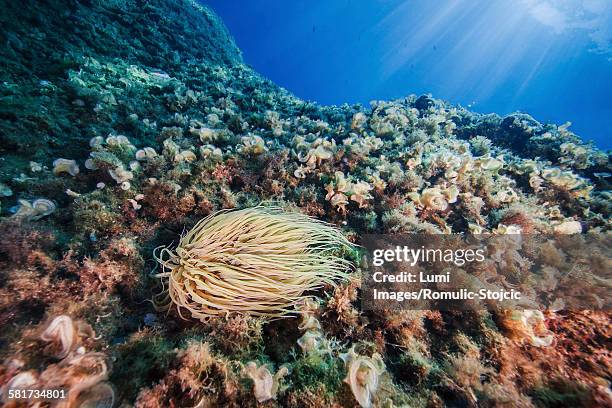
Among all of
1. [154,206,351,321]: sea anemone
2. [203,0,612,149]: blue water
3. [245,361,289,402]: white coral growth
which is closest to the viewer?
[245,361,289,402]: white coral growth

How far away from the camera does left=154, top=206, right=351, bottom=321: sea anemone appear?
2422 millimetres

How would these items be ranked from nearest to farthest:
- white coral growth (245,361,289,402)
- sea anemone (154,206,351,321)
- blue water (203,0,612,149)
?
white coral growth (245,361,289,402)
sea anemone (154,206,351,321)
blue water (203,0,612,149)

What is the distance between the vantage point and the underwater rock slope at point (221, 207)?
1.93m

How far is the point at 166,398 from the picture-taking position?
1786 mm

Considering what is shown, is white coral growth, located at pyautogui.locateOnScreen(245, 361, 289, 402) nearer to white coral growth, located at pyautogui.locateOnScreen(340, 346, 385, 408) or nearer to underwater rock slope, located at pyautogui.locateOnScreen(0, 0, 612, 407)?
underwater rock slope, located at pyautogui.locateOnScreen(0, 0, 612, 407)

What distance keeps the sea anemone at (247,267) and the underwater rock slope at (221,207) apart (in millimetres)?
160

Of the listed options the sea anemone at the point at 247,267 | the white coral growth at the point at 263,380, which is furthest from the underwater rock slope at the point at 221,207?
the sea anemone at the point at 247,267

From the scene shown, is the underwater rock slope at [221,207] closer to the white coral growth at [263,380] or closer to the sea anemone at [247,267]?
the white coral growth at [263,380]

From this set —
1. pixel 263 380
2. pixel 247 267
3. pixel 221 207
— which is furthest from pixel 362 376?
pixel 221 207

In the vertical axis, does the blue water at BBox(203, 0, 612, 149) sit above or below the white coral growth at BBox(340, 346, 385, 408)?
above

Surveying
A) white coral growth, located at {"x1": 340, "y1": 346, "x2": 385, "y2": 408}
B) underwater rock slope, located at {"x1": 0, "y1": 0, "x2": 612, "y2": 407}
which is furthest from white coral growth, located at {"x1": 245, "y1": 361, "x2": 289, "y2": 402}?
white coral growth, located at {"x1": 340, "y1": 346, "x2": 385, "y2": 408}

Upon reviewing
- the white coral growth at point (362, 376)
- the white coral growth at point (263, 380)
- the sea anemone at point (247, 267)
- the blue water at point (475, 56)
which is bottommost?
the white coral growth at point (263, 380)

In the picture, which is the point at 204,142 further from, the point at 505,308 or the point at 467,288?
the point at 505,308

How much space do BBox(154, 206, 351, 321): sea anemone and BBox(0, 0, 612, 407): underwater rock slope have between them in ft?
0.53
